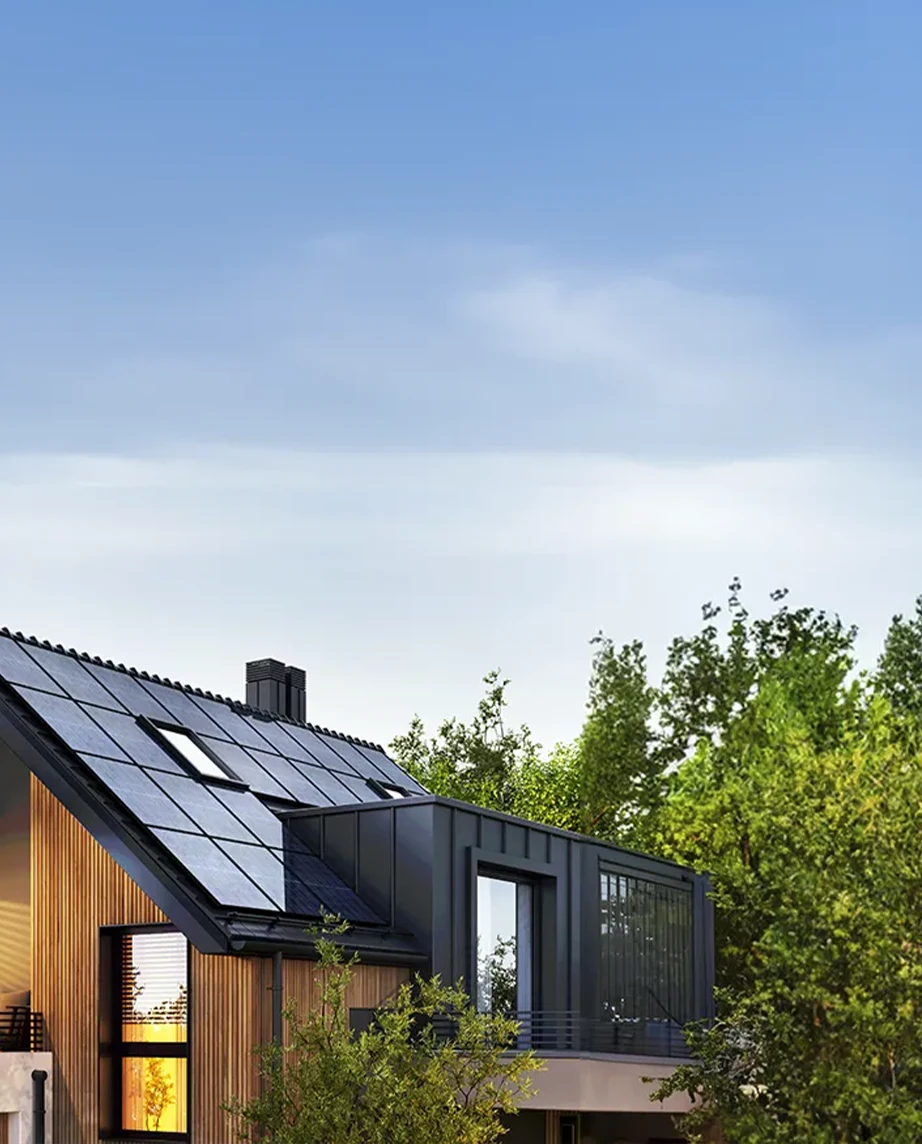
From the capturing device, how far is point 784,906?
2275 centimetres

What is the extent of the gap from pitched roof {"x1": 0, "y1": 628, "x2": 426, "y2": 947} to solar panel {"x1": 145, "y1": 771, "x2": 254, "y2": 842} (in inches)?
1.0

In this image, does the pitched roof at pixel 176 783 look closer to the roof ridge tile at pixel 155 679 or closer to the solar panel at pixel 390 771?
the roof ridge tile at pixel 155 679

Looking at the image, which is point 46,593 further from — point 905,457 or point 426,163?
point 905,457

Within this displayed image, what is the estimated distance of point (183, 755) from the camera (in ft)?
76.8

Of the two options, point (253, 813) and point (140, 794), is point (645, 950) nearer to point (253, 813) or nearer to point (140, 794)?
point (253, 813)

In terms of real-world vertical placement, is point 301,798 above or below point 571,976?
above

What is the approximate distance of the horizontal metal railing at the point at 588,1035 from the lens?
80.1 ft

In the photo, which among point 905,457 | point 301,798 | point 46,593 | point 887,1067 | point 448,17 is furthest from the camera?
point 46,593

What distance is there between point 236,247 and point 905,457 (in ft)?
49.5

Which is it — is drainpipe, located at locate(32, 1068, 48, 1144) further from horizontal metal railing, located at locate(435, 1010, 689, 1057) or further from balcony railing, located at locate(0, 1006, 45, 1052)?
horizontal metal railing, located at locate(435, 1010, 689, 1057)

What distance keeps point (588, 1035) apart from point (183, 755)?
763 cm

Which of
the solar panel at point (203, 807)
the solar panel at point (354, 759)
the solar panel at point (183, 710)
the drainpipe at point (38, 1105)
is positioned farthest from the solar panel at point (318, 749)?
the drainpipe at point (38, 1105)

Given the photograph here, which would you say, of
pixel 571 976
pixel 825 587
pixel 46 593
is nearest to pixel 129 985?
pixel 571 976

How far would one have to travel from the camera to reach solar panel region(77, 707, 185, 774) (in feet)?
73.5
